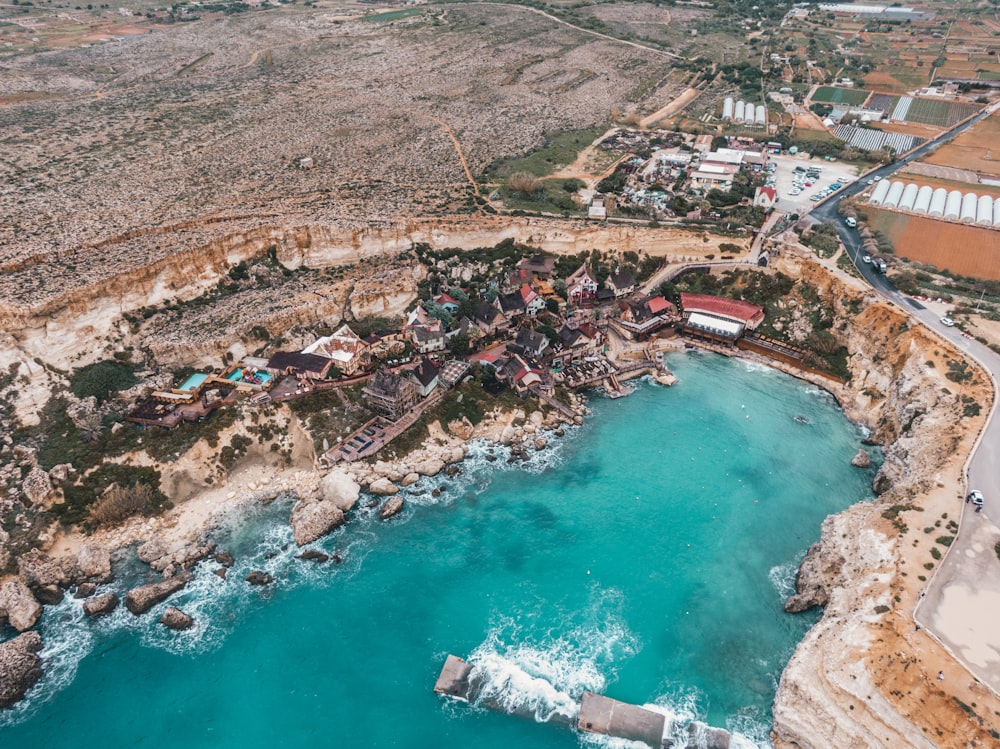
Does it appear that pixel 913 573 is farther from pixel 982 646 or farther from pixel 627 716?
pixel 627 716

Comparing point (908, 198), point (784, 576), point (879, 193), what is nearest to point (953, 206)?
point (908, 198)

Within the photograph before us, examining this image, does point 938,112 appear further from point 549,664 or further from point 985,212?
point 549,664

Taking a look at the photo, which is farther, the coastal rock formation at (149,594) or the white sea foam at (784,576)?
the white sea foam at (784,576)

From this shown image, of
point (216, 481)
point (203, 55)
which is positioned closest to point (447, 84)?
point (203, 55)

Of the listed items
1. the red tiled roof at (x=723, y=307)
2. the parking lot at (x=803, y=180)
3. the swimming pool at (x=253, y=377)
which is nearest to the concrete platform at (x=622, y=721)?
the swimming pool at (x=253, y=377)

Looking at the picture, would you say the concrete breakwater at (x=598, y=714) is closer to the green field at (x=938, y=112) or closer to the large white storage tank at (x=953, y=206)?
the large white storage tank at (x=953, y=206)
